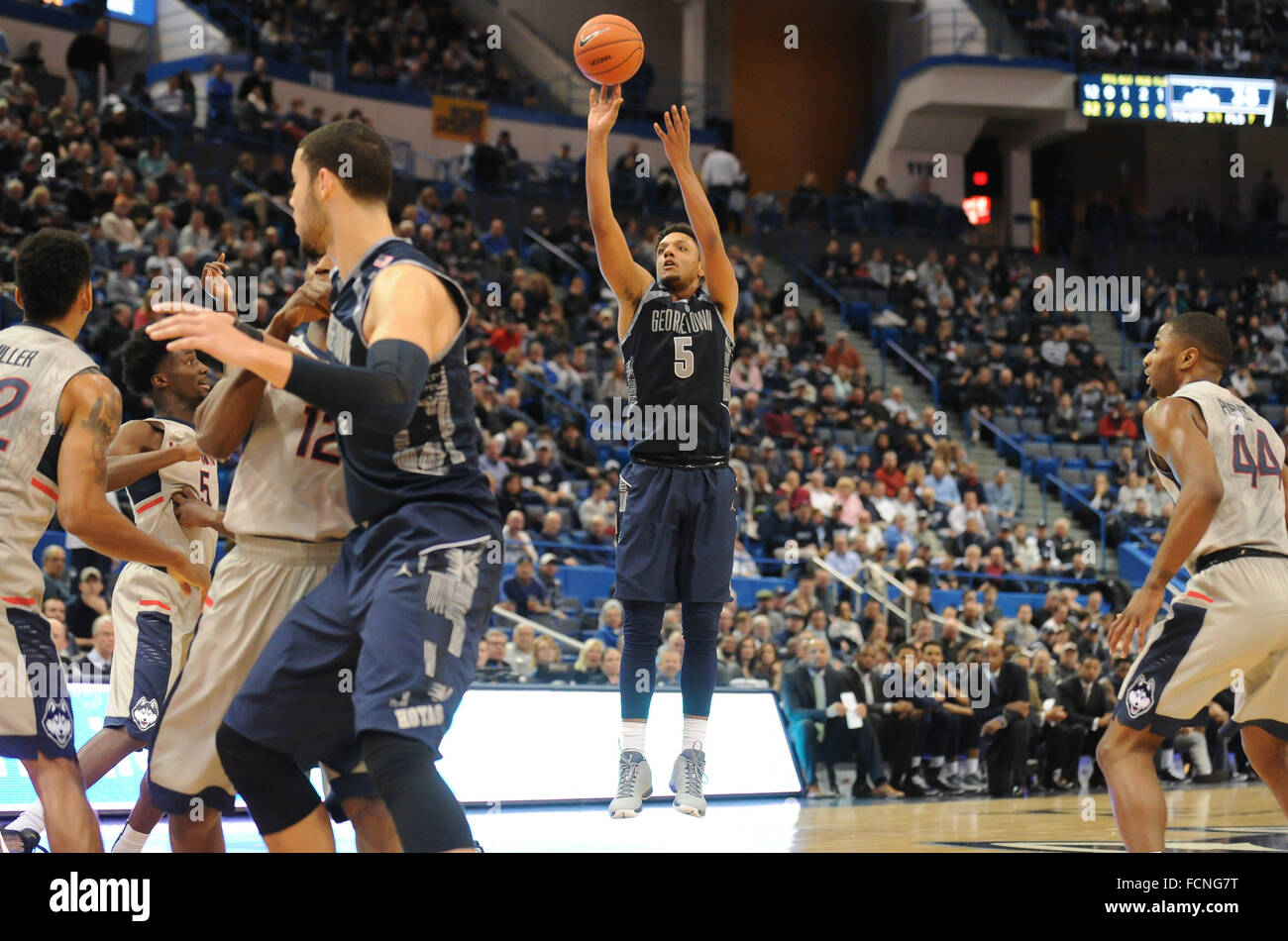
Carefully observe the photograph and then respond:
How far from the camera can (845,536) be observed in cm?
1619

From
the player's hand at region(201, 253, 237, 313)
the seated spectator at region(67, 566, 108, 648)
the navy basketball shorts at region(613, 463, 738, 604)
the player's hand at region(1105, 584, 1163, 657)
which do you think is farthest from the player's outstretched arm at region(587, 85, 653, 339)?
the seated spectator at region(67, 566, 108, 648)

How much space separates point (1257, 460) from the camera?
548 centimetres

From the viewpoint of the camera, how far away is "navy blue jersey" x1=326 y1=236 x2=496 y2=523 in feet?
12.6

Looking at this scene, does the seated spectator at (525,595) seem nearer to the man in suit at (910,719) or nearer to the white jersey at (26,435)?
the man in suit at (910,719)

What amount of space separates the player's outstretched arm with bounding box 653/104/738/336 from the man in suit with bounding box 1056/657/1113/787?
918 centimetres

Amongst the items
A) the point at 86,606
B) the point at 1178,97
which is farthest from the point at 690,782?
the point at 1178,97

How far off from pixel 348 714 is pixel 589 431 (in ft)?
44.4

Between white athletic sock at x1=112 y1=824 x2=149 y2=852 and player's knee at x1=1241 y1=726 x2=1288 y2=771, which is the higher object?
player's knee at x1=1241 y1=726 x2=1288 y2=771

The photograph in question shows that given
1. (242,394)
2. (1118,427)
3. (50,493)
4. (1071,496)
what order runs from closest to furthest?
1. (242,394)
2. (50,493)
3. (1071,496)
4. (1118,427)

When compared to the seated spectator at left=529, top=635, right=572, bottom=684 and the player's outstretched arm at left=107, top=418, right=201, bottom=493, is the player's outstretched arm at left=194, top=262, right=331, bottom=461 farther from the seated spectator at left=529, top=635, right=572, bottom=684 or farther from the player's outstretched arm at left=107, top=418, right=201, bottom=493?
the seated spectator at left=529, top=635, right=572, bottom=684

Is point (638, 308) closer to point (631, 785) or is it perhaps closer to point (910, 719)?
point (631, 785)

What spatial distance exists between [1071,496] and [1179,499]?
1612 centimetres

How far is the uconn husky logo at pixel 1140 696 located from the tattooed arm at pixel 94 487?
3.33 meters
